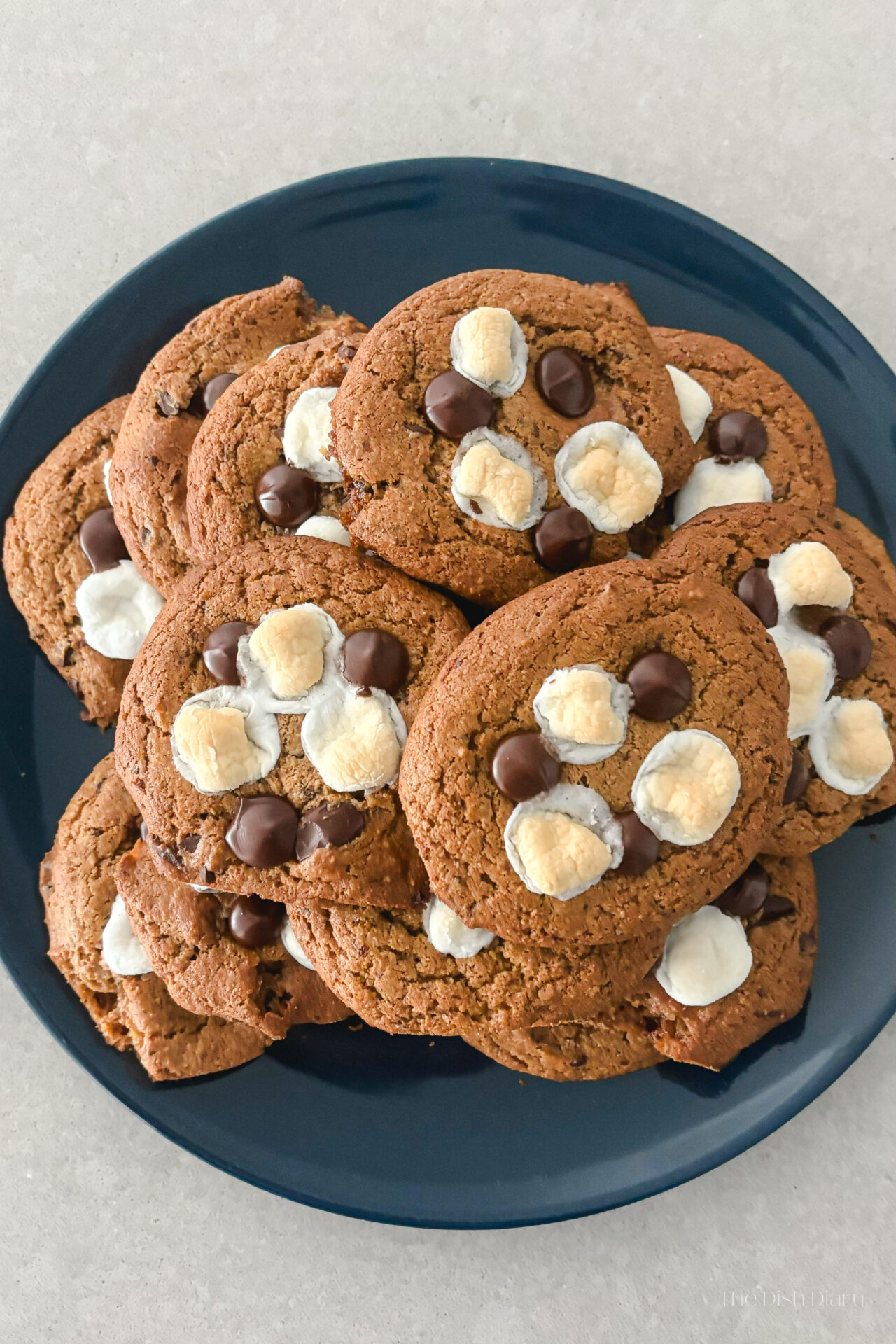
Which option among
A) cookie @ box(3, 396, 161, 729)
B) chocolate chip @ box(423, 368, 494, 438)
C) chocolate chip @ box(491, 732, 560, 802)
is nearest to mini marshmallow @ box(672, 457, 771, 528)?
chocolate chip @ box(423, 368, 494, 438)

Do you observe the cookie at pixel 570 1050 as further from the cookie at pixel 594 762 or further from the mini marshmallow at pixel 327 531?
the mini marshmallow at pixel 327 531

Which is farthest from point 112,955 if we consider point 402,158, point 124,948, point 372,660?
point 402,158

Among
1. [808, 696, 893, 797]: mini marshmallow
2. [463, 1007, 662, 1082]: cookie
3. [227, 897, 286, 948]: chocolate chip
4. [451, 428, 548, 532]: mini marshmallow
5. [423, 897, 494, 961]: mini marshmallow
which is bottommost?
[227, 897, 286, 948]: chocolate chip

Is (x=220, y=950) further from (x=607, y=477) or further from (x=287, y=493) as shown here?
(x=607, y=477)

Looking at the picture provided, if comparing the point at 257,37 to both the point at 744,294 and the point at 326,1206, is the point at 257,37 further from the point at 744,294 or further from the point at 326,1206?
the point at 326,1206

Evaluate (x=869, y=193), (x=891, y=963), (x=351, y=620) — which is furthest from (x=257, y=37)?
(x=891, y=963)

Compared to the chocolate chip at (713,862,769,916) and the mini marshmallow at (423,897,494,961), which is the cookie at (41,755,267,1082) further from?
the chocolate chip at (713,862,769,916)

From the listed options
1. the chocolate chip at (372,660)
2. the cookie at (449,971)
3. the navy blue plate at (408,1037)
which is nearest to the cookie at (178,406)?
the navy blue plate at (408,1037)

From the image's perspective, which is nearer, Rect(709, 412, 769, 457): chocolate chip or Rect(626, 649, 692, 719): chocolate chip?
Rect(626, 649, 692, 719): chocolate chip
